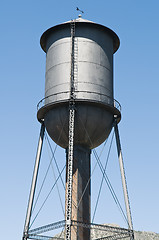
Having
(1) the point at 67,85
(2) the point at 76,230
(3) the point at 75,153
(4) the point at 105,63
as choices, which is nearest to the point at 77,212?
(2) the point at 76,230

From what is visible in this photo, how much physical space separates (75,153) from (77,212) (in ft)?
11.1

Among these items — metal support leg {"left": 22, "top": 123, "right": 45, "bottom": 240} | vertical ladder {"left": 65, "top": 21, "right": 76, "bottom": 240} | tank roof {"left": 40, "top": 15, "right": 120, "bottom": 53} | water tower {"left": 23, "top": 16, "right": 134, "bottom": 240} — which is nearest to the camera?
vertical ladder {"left": 65, "top": 21, "right": 76, "bottom": 240}

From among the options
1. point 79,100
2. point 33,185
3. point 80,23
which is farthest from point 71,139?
point 80,23

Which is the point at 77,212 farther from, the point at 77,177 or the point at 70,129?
the point at 70,129

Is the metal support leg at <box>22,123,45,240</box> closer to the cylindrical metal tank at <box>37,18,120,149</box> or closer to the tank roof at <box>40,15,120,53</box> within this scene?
the cylindrical metal tank at <box>37,18,120,149</box>

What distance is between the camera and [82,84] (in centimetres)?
2311

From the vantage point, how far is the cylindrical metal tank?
2294cm

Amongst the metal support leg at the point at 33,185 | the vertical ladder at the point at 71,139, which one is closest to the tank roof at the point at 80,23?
the vertical ladder at the point at 71,139

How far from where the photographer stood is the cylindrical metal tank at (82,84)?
2294 cm

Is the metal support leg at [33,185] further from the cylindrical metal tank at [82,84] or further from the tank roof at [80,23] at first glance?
the tank roof at [80,23]

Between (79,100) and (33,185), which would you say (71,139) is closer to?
(79,100)

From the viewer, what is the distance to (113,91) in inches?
977

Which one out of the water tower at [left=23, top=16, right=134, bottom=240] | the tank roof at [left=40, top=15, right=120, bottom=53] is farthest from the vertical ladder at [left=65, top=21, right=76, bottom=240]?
the tank roof at [left=40, top=15, right=120, bottom=53]

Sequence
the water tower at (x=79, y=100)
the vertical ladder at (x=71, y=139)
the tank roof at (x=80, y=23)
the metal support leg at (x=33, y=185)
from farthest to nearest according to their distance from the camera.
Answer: the tank roof at (x=80, y=23) → the water tower at (x=79, y=100) → the metal support leg at (x=33, y=185) → the vertical ladder at (x=71, y=139)
